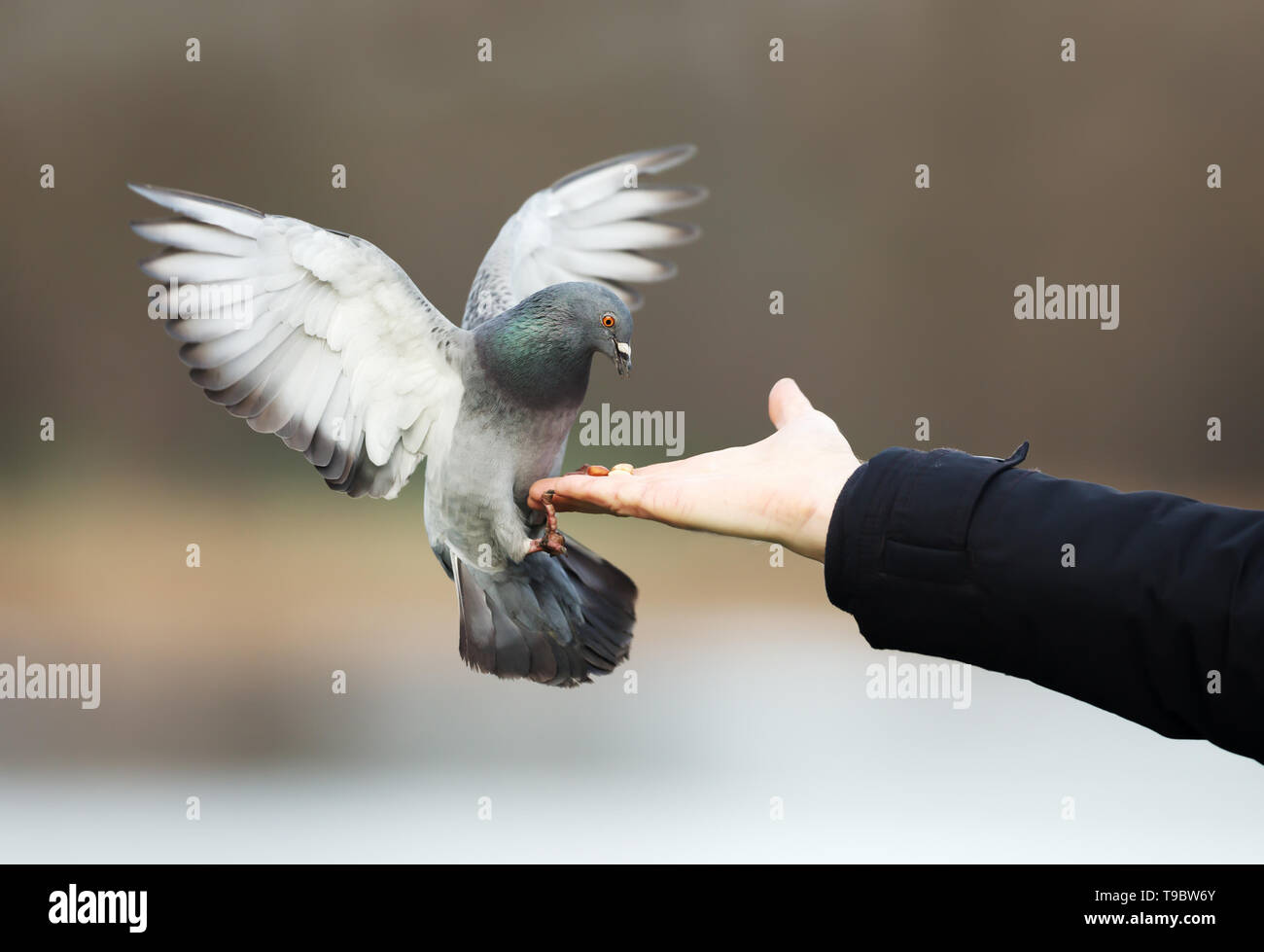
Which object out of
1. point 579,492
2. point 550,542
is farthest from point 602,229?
point 579,492

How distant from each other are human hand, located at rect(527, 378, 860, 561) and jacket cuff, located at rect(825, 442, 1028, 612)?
7 cm

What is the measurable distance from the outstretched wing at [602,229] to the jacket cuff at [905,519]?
4.56ft

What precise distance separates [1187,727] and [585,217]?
169cm

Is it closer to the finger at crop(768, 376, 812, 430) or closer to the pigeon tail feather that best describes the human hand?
the finger at crop(768, 376, 812, 430)

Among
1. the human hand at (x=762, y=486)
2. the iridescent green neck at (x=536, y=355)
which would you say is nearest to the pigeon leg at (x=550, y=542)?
the iridescent green neck at (x=536, y=355)

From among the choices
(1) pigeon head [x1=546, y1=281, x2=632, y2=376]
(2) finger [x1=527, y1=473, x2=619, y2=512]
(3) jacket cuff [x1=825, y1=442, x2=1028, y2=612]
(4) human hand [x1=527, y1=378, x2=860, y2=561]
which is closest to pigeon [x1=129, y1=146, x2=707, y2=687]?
(1) pigeon head [x1=546, y1=281, x2=632, y2=376]

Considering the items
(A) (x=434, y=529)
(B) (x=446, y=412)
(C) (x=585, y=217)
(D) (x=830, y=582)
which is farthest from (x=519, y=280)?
(D) (x=830, y=582)

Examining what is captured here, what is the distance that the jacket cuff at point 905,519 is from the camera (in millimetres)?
671

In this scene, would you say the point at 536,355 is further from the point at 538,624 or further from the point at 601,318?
the point at 538,624

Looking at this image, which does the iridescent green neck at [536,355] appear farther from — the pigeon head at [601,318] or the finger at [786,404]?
the finger at [786,404]

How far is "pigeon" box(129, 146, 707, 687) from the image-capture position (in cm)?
151

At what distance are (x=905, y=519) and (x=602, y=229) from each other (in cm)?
154

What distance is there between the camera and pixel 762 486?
0.91 metres

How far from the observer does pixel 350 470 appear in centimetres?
169
